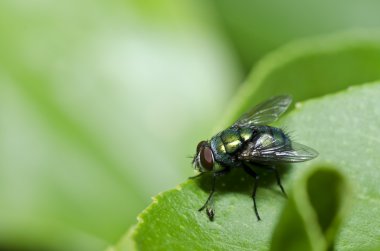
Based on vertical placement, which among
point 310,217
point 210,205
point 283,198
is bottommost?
point 283,198

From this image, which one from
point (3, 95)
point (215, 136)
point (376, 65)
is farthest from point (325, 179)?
point (3, 95)

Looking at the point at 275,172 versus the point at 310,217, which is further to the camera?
the point at 275,172

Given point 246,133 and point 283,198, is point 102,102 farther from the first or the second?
point 283,198

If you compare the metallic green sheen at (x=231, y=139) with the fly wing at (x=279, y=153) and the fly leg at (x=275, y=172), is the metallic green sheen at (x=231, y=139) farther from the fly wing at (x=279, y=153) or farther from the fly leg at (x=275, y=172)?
the fly leg at (x=275, y=172)

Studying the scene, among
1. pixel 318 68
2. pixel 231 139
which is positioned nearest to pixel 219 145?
pixel 231 139

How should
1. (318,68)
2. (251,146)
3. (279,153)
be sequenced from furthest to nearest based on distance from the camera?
(318,68) < (251,146) < (279,153)

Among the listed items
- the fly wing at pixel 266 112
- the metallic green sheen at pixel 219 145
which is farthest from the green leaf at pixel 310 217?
the fly wing at pixel 266 112

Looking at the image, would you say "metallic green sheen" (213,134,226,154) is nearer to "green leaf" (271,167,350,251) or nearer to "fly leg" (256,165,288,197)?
"fly leg" (256,165,288,197)

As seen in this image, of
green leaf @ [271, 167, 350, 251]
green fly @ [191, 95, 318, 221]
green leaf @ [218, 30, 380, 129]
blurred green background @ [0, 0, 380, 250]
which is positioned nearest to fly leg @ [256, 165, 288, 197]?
green fly @ [191, 95, 318, 221]
